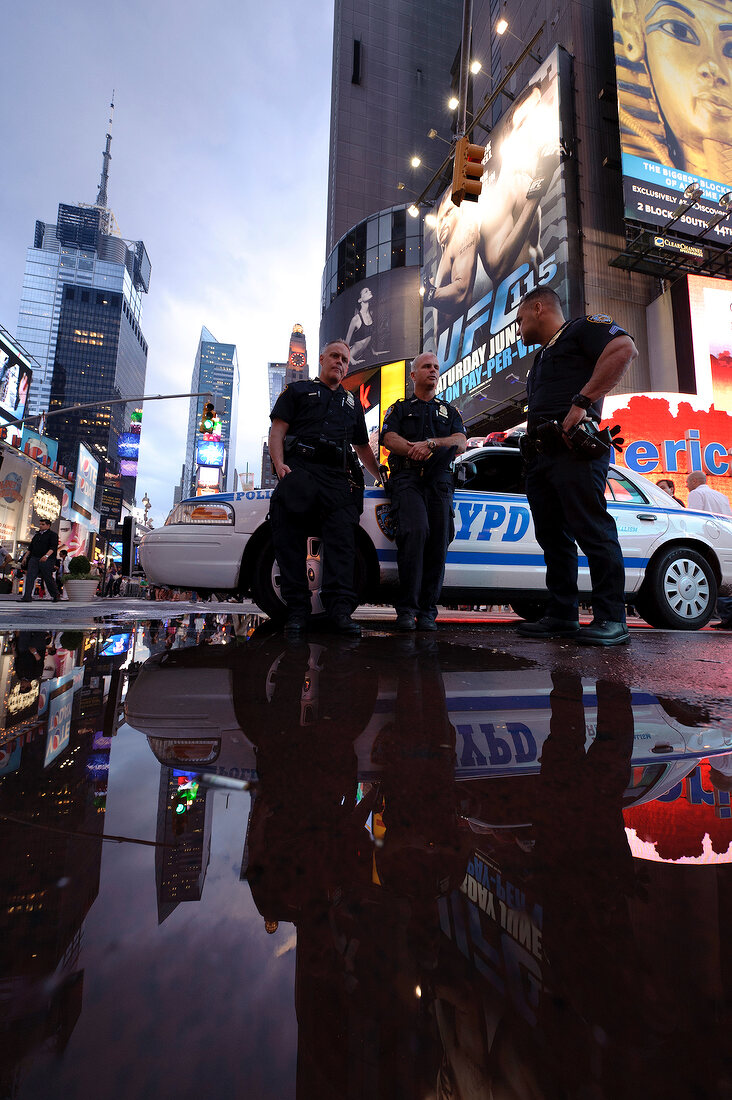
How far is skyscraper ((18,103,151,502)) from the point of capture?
101188 millimetres

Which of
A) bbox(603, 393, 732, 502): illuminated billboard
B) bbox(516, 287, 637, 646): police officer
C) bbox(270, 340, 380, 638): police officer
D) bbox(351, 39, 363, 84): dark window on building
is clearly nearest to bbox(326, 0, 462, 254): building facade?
bbox(351, 39, 363, 84): dark window on building

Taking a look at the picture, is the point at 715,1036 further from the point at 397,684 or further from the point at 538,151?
the point at 538,151

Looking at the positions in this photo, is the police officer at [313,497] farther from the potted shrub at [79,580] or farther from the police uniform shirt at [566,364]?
the potted shrub at [79,580]

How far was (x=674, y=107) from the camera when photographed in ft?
49.1

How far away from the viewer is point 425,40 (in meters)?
37.9

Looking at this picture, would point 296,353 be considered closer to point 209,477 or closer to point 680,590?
point 209,477

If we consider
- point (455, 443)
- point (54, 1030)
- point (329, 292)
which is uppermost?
point (329, 292)

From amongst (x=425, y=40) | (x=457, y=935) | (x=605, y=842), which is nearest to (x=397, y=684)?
(x=605, y=842)

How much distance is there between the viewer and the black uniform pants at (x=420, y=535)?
10.8 ft

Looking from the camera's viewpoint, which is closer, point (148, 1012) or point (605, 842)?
point (148, 1012)

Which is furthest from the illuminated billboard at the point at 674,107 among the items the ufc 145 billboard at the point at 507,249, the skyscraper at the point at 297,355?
the skyscraper at the point at 297,355

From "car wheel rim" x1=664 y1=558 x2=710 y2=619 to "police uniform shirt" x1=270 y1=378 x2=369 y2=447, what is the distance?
286 centimetres

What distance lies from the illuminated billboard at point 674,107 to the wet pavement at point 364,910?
17263 mm

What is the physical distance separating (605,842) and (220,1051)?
16.9 inches
